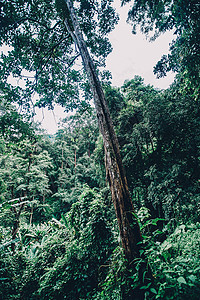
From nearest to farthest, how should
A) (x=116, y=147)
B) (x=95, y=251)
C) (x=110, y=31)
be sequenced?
(x=116, y=147), (x=95, y=251), (x=110, y=31)

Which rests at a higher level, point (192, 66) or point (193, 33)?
point (193, 33)

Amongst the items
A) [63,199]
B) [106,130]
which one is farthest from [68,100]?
[63,199]

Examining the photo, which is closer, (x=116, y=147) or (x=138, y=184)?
(x=116, y=147)

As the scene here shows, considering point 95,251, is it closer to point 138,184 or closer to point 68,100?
point 138,184

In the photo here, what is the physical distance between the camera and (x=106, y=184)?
4246 millimetres

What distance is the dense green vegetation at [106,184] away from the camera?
166cm

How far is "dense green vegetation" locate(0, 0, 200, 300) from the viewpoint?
1.66 metres

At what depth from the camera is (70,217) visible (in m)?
3.24

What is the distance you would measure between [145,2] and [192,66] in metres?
3.27

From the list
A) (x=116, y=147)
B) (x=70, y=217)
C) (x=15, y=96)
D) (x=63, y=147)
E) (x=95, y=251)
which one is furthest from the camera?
(x=63, y=147)

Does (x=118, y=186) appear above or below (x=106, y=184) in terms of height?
below

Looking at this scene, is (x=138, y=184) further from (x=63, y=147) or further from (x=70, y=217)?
(x=63, y=147)

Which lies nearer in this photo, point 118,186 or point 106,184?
point 118,186

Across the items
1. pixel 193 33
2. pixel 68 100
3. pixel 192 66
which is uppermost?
pixel 68 100
